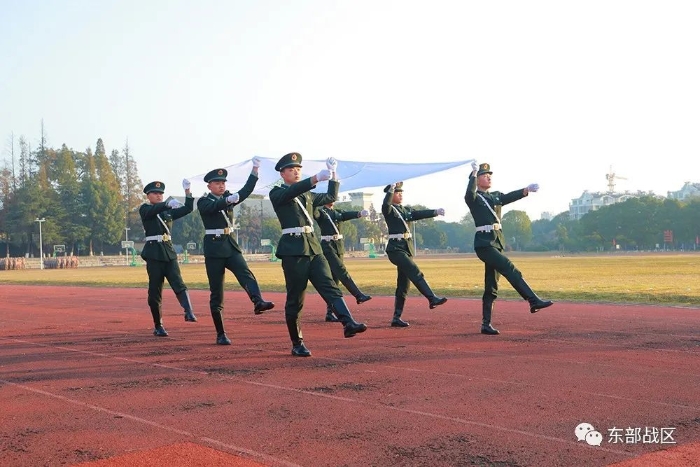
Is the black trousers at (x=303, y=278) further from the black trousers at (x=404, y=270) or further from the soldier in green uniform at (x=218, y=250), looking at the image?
the black trousers at (x=404, y=270)

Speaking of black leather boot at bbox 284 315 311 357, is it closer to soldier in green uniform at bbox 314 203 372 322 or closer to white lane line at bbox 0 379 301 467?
white lane line at bbox 0 379 301 467

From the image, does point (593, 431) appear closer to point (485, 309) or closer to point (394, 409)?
point (394, 409)

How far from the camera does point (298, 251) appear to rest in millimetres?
7934

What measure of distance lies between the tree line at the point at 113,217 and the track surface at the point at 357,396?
83.0 metres

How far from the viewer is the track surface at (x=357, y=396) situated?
4492mm

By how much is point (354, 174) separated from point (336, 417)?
381 inches

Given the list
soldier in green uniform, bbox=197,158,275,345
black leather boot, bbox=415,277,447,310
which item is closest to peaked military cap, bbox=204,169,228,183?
soldier in green uniform, bbox=197,158,275,345

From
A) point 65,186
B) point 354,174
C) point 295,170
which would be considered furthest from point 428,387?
point 65,186

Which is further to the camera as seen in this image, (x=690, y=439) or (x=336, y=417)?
(x=336, y=417)

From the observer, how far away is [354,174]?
14.7 metres

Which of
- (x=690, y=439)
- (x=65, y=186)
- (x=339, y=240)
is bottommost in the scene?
(x=690, y=439)

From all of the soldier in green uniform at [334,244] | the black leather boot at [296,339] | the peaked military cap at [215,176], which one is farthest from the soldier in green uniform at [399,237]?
the black leather boot at [296,339]

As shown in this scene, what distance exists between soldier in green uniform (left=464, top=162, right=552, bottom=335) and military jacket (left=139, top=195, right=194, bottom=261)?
4.10 meters

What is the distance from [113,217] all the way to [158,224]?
92421 millimetres
